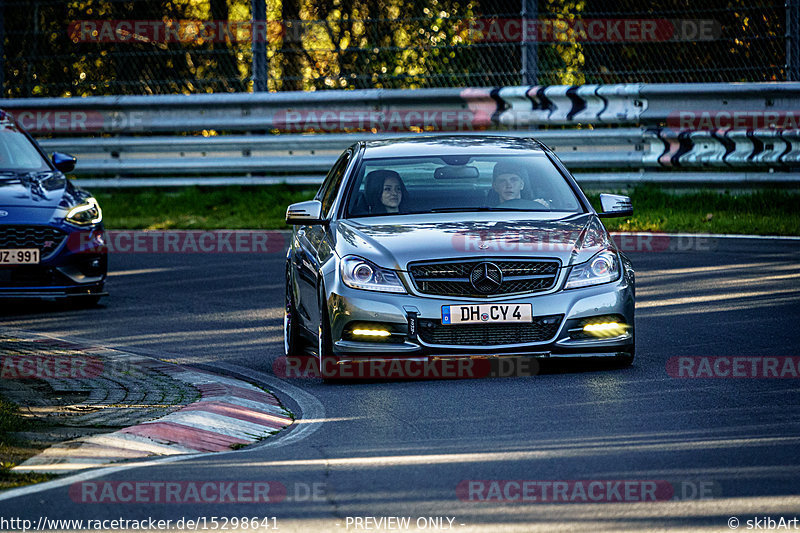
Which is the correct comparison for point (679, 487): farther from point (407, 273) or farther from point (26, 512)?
point (407, 273)

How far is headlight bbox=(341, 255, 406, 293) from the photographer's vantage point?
8.75 m

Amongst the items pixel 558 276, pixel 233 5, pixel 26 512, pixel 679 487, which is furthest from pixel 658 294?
pixel 233 5

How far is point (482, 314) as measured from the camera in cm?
865

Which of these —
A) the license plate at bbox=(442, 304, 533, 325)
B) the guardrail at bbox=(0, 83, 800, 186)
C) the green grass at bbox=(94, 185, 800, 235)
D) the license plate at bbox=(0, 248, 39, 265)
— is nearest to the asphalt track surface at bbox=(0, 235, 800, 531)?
the license plate at bbox=(442, 304, 533, 325)

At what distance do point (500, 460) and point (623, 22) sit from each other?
11.8 m

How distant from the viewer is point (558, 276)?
8789mm

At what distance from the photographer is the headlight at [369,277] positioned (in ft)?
28.7

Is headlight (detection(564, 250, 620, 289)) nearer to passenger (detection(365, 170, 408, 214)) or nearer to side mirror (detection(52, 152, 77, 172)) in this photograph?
passenger (detection(365, 170, 408, 214))

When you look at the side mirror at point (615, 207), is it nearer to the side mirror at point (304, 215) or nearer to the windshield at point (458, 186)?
the windshield at point (458, 186)
